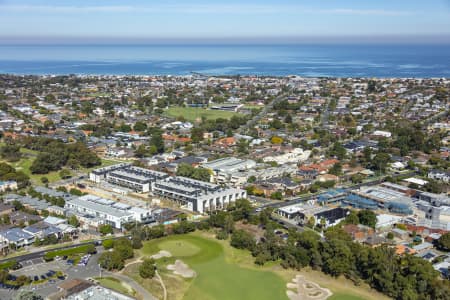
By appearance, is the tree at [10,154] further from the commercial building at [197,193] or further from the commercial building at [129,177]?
the commercial building at [197,193]

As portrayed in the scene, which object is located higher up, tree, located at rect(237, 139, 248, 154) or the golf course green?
tree, located at rect(237, 139, 248, 154)

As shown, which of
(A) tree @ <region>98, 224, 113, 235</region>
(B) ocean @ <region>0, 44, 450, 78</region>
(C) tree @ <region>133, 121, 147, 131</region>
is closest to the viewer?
(A) tree @ <region>98, 224, 113, 235</region>

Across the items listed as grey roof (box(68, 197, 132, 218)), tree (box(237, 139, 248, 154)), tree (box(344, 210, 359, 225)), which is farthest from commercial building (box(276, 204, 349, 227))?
tree (box(237, 139, 248, 154))

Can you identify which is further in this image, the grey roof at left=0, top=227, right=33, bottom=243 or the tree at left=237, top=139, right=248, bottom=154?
the tree at left=237, top=139, right=248, bottom=154

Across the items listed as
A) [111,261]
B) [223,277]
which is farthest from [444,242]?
[111,261]

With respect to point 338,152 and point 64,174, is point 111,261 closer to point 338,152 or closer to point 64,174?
point 64,174

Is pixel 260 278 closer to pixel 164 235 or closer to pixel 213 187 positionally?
pixel 164 235

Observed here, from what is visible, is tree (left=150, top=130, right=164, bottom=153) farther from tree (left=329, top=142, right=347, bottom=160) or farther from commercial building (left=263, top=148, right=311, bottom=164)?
tree (left=329, top=142, right=347, bottom=160)
